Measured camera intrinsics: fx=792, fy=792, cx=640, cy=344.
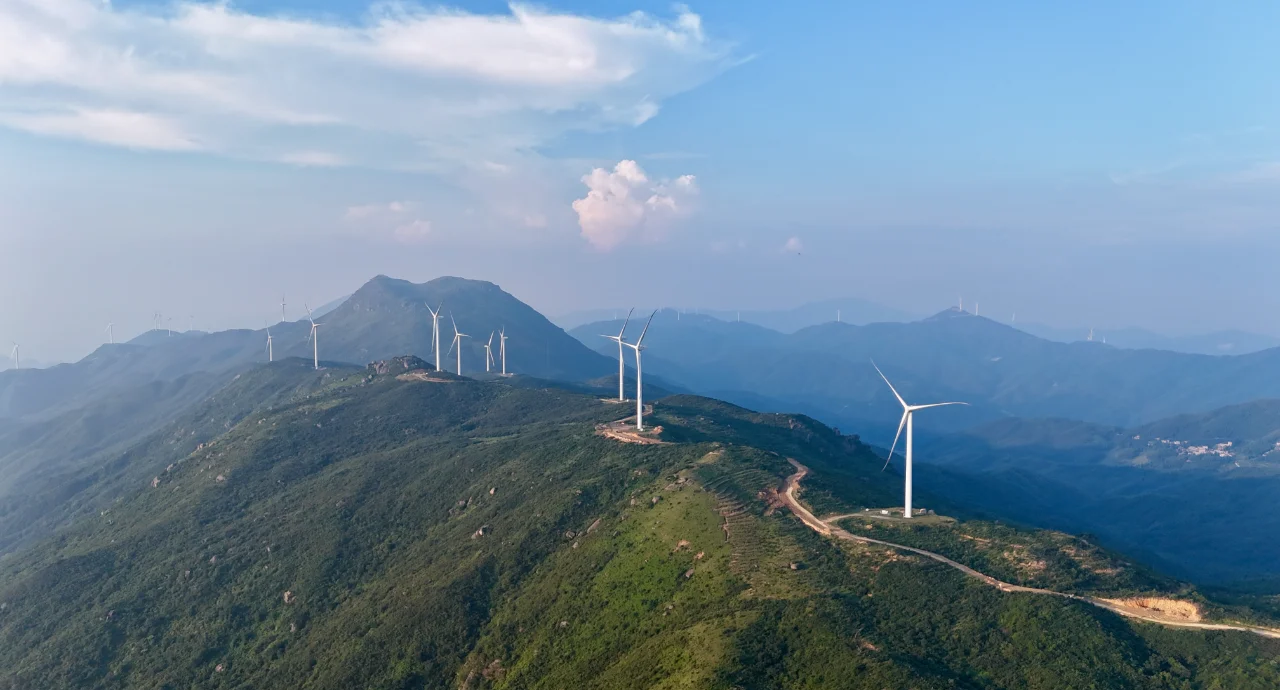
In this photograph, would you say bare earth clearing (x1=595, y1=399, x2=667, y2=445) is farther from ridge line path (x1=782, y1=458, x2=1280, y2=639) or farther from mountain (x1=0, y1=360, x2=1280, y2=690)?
ridge line path (x1=782, y1=458, x2=1280, y2=639)

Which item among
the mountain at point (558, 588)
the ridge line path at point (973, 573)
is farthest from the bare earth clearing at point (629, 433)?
the ridge line path at point (973, 573)

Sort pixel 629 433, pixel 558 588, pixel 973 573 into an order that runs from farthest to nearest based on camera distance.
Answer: pixel 629 433 < pixel 558 588 < pixel 973 573

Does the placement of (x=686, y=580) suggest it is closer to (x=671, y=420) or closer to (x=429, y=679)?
(x=429, y=679)

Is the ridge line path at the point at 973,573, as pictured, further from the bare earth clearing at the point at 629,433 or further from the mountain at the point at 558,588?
the bare earth clearing at the point at 629,433

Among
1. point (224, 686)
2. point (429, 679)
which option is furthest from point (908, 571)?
point (224, 686)

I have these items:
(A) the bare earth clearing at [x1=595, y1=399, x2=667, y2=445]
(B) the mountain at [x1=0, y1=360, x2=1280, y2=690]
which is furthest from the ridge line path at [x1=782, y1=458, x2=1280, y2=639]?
(A) the bare earth clearing at [x1=595, y1=399, x2=667, y2=445]

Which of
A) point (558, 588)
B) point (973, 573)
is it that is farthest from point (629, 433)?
point (973, 573)

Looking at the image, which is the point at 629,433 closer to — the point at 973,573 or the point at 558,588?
the point at 558,588

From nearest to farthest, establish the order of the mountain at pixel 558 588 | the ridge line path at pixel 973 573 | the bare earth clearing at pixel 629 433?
the mountain at pixel 558 588
the ridge line path at pixel 973 573
the bare earth clearing at pixel 629 433
